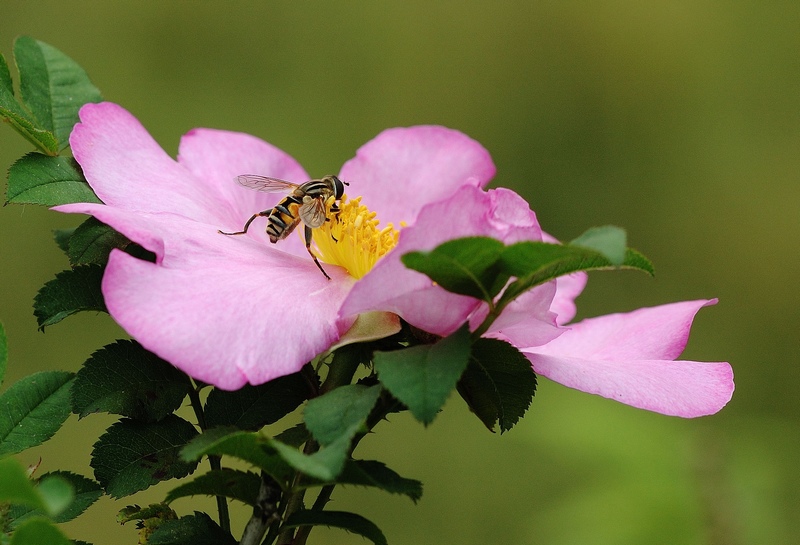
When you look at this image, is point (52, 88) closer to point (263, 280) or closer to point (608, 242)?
point (263, 280)

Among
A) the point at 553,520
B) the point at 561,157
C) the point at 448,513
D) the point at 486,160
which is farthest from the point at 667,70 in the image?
the point at 486,160

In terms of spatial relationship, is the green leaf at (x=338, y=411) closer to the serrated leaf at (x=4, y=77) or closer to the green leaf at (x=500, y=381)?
the green leaf at (x=500, y=381)

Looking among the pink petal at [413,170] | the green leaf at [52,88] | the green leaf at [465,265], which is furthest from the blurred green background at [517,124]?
the green leaf at [465,265]

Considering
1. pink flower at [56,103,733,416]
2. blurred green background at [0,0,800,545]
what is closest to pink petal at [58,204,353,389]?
pink flower at [56,103,733,416]

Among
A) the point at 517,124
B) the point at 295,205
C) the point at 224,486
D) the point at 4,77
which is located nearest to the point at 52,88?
the point at 4,77

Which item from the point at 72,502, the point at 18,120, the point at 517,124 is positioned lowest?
the point at 517,124

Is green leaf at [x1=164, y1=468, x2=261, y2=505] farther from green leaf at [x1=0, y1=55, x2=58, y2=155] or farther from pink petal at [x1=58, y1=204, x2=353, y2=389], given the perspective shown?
green leaf at [x1=0, y1=55, x2=58, y2=155]
